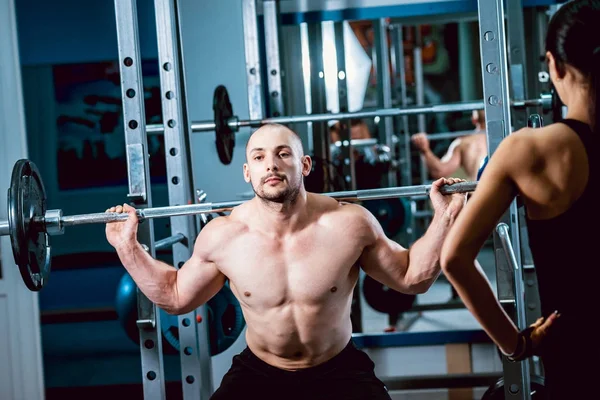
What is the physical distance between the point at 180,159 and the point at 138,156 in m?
0.32

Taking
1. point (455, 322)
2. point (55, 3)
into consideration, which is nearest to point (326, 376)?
point (55, 3)

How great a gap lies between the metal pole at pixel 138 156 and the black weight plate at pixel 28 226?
30cm

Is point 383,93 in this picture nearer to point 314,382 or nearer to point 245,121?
point 245,121

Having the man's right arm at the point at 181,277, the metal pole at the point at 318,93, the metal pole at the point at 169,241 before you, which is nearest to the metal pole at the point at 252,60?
the metal pole at the point at 318,93

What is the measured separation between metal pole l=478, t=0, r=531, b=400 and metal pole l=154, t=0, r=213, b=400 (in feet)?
3.68

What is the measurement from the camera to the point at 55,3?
4.32m

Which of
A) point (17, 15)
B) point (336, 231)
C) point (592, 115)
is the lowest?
point (336, 231)

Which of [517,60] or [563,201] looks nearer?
[563,201]

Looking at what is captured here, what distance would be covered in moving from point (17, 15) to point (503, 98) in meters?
2.87

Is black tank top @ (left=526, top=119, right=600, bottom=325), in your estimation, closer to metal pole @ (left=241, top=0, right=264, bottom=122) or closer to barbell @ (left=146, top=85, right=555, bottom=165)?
Result: barbell @ (left=146, top=85, right=555, bottom=165)

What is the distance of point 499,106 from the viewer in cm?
253

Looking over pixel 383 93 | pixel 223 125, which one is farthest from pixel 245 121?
pixel 383 93

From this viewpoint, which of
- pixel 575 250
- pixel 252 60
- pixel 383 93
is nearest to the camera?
pixel 575 250

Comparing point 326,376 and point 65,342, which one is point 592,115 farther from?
point 65,342
